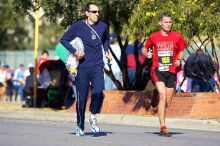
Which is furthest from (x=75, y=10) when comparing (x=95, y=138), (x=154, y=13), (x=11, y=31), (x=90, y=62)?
(x=11, y=31)

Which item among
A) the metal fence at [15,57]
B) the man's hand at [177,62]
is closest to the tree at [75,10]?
the man's hand at [177,62]

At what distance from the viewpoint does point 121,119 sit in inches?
620

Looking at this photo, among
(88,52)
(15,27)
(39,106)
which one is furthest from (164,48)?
(15,27)

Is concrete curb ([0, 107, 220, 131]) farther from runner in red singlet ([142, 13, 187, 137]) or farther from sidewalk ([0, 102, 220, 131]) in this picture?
runner in red singlet ([142, 13, 187, 137])

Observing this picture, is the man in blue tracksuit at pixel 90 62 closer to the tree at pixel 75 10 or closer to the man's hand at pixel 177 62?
the man's hand at pixel 177 62

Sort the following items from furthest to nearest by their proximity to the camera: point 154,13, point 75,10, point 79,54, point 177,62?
point 75,10 < point 154,13 < point 177,62 < point 79,54

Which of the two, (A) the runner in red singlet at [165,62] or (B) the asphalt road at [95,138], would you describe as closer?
(B) the asphalt road at [95,138]

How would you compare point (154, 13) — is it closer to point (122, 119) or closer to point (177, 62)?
point (122, 119)

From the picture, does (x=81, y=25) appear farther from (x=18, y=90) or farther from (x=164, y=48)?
(x=18, y=90)

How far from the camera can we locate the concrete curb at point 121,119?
14.2 metres

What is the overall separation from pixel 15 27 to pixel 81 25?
3598 cm

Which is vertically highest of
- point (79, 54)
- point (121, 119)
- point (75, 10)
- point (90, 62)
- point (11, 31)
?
point (11, 31)

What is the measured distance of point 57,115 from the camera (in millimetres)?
16578

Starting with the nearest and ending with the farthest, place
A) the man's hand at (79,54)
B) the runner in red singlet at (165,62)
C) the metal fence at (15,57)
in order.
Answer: the man's hand at (79,54)
the runner in red singlet at (165,62)
the metal fence at (15,57)
